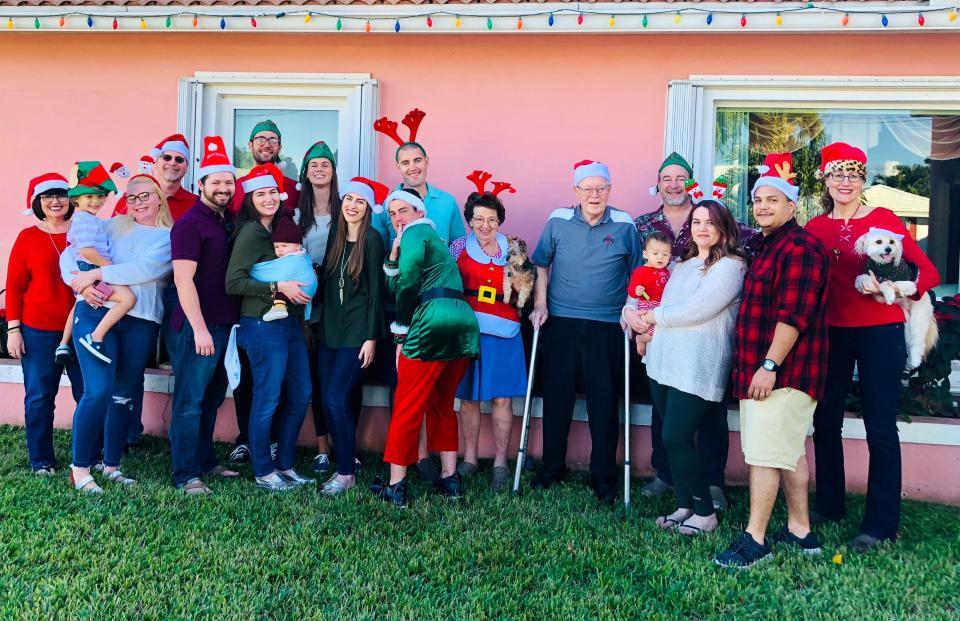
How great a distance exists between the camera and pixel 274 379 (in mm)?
4348

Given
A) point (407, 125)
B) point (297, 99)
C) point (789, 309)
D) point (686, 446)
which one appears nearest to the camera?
point (789, 309)

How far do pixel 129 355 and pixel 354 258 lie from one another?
1546mm

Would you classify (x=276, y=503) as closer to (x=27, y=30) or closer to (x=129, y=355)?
(x=129, y=355)

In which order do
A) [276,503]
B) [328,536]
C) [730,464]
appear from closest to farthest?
[328,536], [276,503], [730,464]

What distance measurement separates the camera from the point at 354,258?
4320mm

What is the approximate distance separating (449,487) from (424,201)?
1920mm

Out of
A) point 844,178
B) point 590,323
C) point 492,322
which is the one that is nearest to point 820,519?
point 590,323

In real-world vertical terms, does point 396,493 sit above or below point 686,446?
below

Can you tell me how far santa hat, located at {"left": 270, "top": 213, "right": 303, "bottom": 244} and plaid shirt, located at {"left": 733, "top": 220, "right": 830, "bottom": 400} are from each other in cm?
259

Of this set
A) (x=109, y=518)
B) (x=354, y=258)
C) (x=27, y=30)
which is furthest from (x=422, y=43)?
(x=109, y=518)

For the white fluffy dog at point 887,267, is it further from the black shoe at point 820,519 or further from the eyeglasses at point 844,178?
the black shoe at point 820,519

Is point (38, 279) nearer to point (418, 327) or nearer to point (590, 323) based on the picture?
point (418, 327)

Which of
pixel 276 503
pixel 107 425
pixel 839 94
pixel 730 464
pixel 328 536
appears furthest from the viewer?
pixel 839 94

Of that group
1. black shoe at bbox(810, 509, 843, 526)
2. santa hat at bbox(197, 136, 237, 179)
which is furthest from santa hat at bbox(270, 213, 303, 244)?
black shoe at bbox(810, 509, 843, 526)
